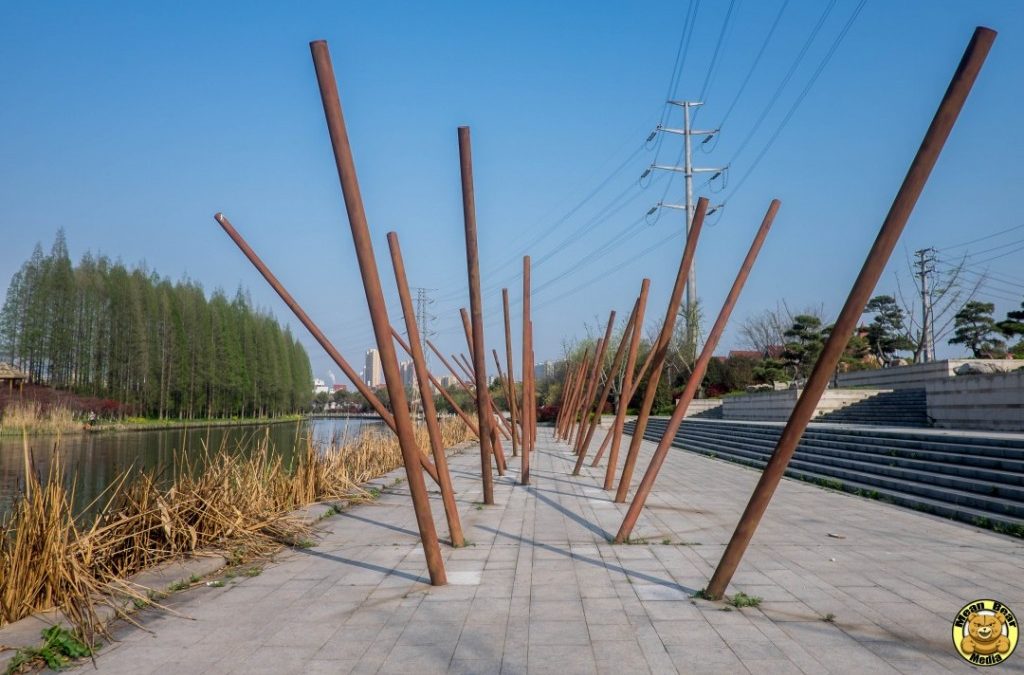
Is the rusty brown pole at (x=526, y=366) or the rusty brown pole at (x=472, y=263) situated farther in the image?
the rusty brown pole at (x=526, y=366)

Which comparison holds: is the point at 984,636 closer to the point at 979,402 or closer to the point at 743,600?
the point at 743,600

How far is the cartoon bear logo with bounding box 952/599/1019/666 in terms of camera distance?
3.25 m

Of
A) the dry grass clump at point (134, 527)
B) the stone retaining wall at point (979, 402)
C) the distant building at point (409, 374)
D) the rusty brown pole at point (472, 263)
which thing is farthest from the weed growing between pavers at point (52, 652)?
the stone retaining wall at point (979, 402)

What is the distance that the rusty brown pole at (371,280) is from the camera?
14.4 feet

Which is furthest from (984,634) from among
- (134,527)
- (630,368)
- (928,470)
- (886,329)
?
(886,329)

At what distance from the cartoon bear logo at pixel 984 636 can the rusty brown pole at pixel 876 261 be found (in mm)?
1044

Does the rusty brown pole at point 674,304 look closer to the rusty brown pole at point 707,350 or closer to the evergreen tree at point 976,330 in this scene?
the rusty brown pole at point 707,350

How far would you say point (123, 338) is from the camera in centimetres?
3991

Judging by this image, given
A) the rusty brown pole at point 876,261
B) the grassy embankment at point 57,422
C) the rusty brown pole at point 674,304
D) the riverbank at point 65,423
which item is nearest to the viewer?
the rusty brown pole at point 876,261

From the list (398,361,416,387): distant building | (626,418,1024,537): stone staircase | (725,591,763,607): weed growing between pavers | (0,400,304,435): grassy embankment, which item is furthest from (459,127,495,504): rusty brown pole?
(626,418,1024,537): stone staircase

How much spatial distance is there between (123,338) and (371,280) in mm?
40629

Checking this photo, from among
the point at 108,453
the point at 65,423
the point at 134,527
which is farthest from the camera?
the point at 65,423

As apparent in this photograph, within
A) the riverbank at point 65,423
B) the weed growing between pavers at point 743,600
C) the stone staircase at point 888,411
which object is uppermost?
the riverbank at point 65,423

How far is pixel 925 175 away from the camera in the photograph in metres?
3.66
